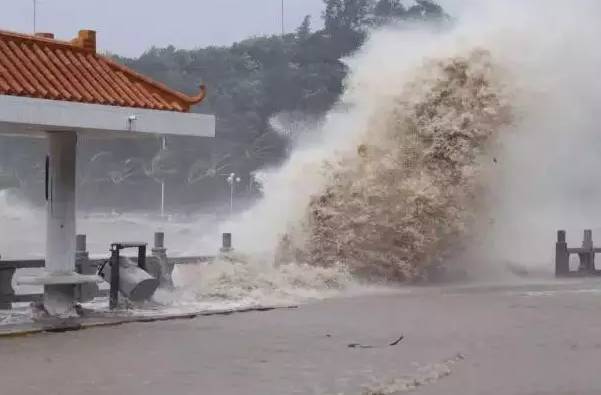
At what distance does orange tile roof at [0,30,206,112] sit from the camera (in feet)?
39.0

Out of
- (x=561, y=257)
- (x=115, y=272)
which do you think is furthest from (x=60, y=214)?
(x=561, y=257)

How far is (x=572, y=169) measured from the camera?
28.4m

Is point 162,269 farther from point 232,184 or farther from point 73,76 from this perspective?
point 232,184

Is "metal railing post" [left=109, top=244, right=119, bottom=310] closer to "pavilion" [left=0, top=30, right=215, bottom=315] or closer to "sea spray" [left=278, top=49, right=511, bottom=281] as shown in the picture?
"pavilion" [left=0, top=30, right=215, bottom=315]

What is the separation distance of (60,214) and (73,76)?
5.90 feet

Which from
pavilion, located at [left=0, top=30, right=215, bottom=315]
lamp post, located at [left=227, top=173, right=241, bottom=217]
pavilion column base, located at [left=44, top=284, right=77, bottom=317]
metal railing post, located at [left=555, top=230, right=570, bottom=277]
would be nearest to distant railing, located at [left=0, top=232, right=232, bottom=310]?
pavilion column base, located at [left=44, top=284, right=77, bottom=317]

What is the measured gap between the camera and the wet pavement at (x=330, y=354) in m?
9.42

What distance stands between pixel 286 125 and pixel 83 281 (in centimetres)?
7798

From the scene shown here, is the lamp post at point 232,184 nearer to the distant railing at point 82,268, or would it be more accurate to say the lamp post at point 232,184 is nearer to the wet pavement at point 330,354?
the distant railing at point 82,268

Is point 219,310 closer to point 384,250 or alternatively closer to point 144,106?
point 144,106

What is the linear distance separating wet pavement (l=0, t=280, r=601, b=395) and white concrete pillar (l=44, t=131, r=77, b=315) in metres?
0.91

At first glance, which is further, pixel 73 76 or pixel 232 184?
pixel 232 184

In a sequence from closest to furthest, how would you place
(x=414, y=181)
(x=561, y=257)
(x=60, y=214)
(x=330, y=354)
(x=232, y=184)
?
1. (x=330, y=354)
2. (x=60, y=214)
3. (x=414, y=181)
4. (x=561, y=257)
5. (x=232, y=184)

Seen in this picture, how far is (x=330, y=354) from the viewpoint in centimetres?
1115
